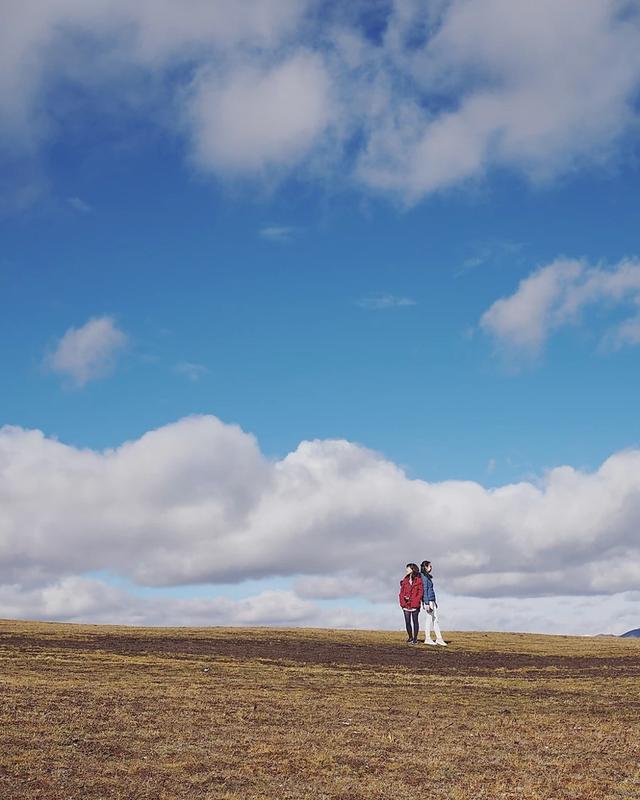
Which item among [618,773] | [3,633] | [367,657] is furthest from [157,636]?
[618,773]

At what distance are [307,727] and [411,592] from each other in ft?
72.2

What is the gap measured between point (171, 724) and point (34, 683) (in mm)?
6543

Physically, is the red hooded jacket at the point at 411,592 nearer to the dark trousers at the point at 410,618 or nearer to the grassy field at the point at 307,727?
the dark trousers at the point at 410,618

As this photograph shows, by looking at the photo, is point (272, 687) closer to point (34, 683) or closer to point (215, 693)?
point (215, 693)

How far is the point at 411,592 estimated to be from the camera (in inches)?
1503

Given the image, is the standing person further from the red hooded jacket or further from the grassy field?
the grassy field

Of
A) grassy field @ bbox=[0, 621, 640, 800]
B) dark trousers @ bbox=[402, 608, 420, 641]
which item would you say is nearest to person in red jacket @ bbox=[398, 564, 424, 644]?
dark trousers @ bbox=[402, 608, 420, 641]

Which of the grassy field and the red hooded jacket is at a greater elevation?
the red hooded jacket

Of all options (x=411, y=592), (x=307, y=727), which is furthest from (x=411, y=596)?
(x=307, y=727)

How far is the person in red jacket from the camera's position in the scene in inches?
1497

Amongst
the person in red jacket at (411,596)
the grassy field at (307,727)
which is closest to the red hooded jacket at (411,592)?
the person in red jacket at (411,596)

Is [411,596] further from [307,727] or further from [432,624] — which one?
[307,727]

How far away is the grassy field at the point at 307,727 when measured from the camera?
41.4 feet

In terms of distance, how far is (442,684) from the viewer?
24.3m
